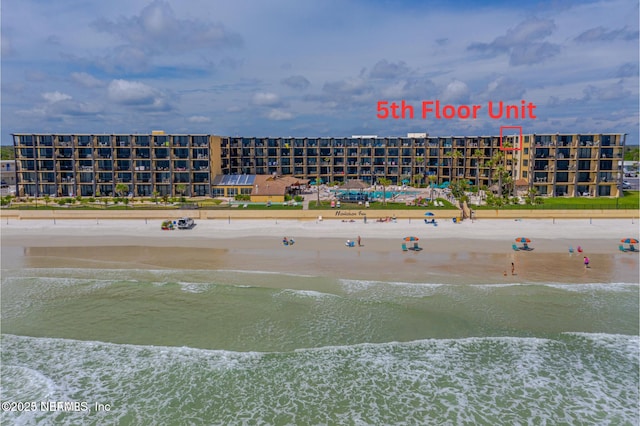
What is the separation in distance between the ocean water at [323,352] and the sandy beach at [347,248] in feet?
11.0

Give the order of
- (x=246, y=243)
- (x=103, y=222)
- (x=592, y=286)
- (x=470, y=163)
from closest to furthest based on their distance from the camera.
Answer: (x=592, y=286)
(x=246, y=243)
(x=103, y=222)
(x=470, y=163)

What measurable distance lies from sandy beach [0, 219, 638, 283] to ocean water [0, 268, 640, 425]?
132 inches

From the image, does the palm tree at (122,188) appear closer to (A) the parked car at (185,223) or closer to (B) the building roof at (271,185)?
(B) the building roof at (271,185)

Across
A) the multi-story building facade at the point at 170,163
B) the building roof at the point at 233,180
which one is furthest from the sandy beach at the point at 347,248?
the multi-story building facade at the point at 170,163

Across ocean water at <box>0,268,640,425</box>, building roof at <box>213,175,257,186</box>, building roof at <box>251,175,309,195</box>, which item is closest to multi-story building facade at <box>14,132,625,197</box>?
building roof at <box>213,175,257,186</box>

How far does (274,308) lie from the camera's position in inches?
1232

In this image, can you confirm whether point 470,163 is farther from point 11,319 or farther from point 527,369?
point 11,319

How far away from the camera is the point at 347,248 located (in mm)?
46219

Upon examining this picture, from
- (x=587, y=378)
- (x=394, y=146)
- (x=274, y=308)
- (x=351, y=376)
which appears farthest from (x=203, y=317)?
(x=394, y=146)

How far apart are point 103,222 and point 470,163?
6692cm

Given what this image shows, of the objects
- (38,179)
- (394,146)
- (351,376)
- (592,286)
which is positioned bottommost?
(351,376)

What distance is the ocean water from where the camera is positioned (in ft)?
70.9

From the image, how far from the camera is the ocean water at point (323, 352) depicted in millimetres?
21625

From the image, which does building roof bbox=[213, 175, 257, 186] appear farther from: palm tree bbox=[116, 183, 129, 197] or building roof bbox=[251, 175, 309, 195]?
palm tree bbox=[116, 183, 129, 197]
